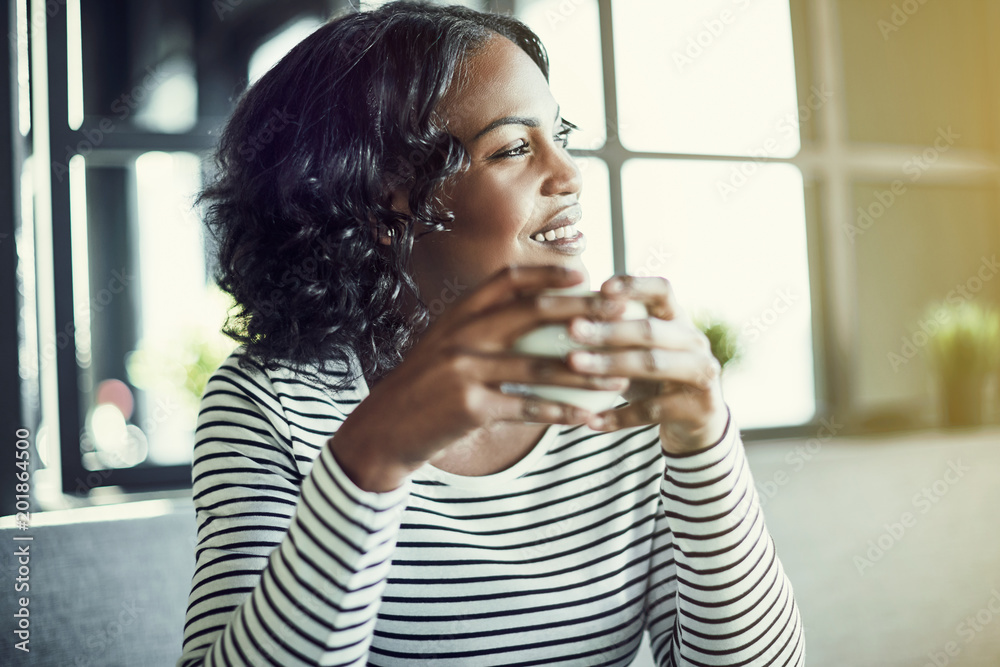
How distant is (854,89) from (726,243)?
999 millimetres

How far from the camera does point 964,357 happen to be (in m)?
2.31

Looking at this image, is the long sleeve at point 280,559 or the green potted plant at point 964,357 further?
the green potted plant at point 964,357

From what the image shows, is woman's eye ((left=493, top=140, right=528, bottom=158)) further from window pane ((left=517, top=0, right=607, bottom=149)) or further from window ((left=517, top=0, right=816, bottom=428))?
window pane ((left=517, top=0, right=607, bottom=149))

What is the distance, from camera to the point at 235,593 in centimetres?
72

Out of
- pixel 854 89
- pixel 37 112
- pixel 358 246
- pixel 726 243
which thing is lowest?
pixel 358 246

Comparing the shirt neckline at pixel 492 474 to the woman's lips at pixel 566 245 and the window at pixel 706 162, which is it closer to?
the woman's lips at pixel 566 245

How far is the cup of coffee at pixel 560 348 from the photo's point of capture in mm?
444

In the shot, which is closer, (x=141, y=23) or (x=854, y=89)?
(x=141, y=23)

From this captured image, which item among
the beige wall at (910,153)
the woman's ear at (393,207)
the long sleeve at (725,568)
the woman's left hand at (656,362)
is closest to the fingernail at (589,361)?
the woman's left hand at (656,362)

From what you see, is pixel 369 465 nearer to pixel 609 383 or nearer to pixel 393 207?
pixel 609 383

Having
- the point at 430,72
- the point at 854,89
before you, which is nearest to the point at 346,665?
the point at 430,72

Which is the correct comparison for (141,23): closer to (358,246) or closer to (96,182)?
(96,182)

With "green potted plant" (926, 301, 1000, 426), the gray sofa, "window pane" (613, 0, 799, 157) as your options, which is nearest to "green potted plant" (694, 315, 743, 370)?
"window pane" (613, 0, 799, 157)

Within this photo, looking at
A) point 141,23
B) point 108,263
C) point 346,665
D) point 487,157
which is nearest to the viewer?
point 346,665
